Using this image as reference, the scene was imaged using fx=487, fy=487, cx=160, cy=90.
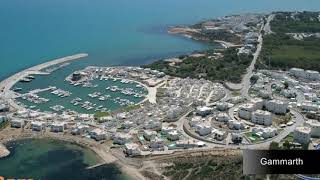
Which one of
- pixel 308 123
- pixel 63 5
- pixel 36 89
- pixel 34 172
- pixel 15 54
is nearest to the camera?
pixel 34 172

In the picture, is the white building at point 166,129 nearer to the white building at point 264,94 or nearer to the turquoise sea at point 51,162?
the turquoise sea at point 51,162

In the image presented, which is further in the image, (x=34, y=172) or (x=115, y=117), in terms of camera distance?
(x=115, y=117)

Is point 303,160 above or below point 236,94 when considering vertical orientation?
above

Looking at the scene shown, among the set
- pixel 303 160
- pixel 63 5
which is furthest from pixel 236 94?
pixel 63 5

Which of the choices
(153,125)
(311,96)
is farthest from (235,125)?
(311,96)

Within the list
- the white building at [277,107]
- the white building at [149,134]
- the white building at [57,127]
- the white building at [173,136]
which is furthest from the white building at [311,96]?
the white building at [57,127]

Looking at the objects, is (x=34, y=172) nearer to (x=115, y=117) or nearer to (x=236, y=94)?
(x=115, y=117)
